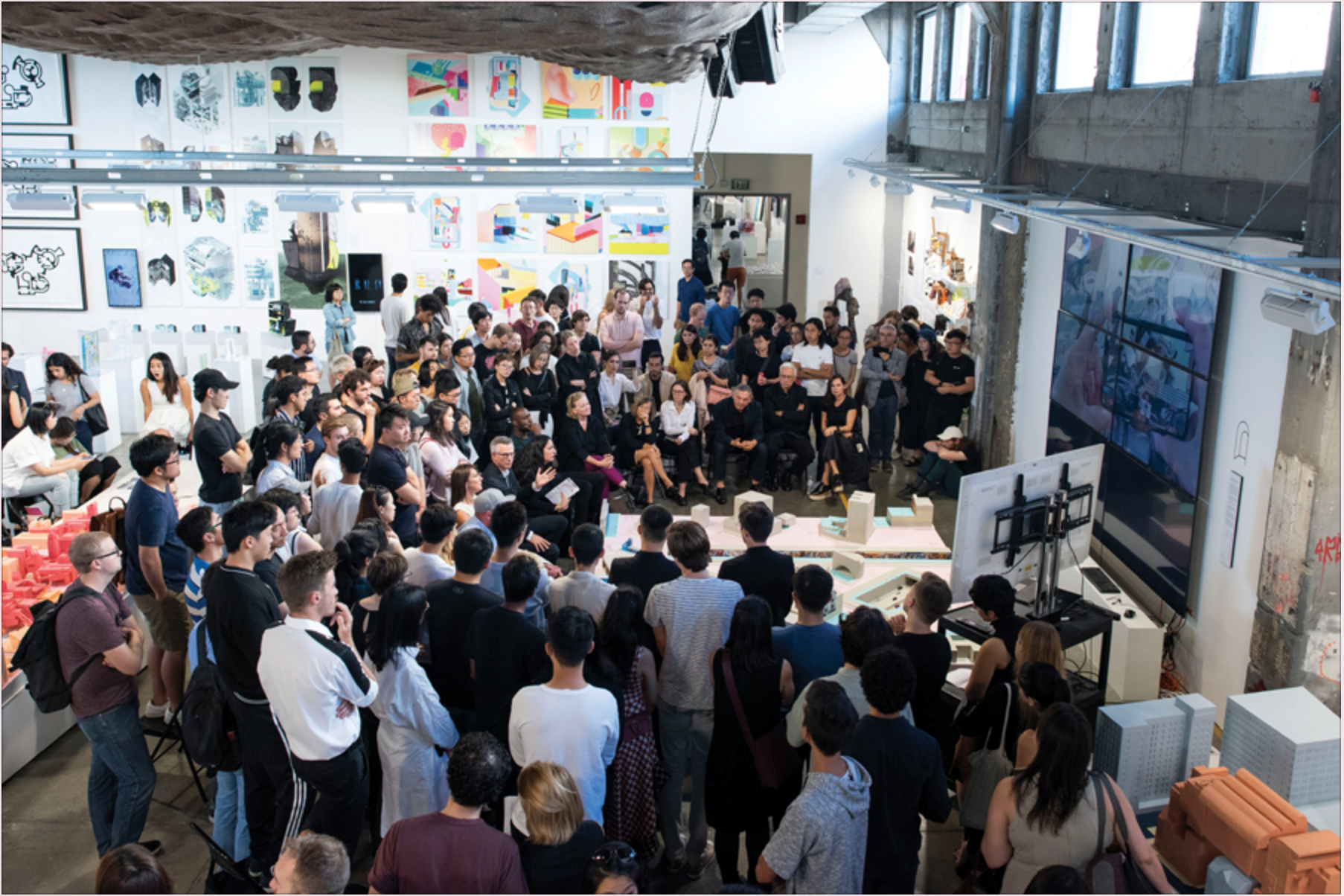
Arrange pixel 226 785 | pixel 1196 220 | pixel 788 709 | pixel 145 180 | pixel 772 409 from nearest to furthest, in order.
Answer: pixel 788 709
pixel 226 785
pixel 1196 220
pixel 145 180
pixel 772 409

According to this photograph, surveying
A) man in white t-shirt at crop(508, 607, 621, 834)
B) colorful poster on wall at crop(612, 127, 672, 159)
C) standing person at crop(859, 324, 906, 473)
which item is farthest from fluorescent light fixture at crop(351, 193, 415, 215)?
man in white t-shirt at crop(508, 607, 621, 834)

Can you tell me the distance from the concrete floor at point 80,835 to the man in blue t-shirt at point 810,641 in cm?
100

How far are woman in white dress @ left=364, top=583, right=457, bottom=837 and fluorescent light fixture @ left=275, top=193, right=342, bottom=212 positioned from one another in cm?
585

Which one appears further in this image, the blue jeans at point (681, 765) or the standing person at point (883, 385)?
the standing person at point (883, 385)

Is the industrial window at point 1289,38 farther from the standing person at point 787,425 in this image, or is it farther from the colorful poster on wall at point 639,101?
the colorful poster on wall at point 639,101

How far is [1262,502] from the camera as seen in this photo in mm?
5613

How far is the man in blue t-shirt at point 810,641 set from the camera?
3951mm

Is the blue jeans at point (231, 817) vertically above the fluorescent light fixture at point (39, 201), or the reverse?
the fluorescent light fixture at point (39, 201)

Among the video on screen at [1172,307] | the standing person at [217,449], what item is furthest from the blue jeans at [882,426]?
the standing person at [217,449]

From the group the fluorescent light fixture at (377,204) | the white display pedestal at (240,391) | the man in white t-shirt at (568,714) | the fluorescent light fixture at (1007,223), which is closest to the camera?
the man in white t-shirt at (568,714)

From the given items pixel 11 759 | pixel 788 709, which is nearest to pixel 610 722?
pixel 788 709

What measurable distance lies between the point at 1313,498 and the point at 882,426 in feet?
17.5

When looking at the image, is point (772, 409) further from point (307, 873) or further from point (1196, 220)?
point (307, 873)

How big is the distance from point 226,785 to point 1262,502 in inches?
206
